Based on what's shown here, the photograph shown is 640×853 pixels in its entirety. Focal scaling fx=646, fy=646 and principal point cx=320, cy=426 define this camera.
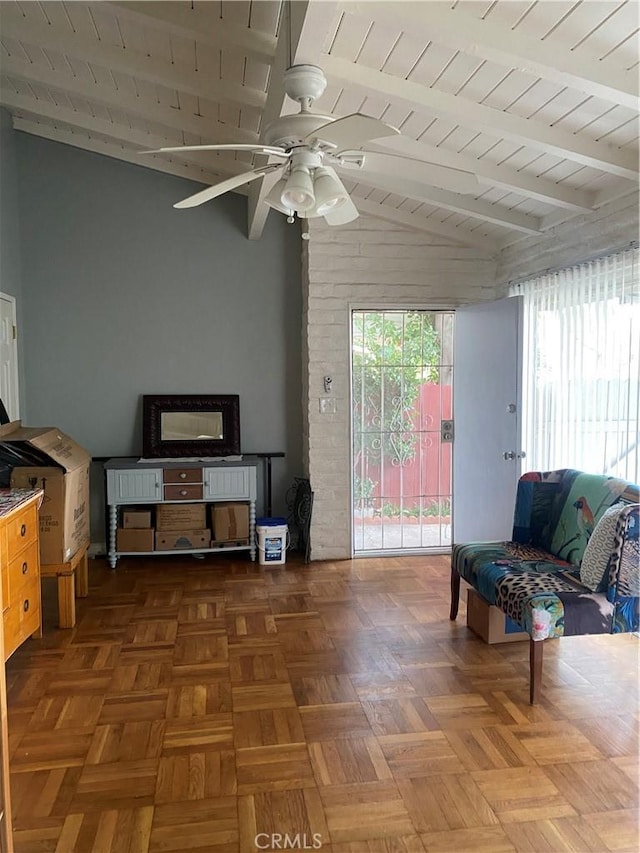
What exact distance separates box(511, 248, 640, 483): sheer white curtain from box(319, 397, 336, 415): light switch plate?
1405 mm

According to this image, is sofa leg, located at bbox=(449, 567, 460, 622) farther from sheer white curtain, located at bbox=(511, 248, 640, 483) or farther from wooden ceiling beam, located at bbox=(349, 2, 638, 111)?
wooden ceiling beam, located at bbox=(349, 2, 638, 111)

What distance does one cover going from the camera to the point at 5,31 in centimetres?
343

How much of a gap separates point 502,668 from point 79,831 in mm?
1967

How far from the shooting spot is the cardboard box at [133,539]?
4801 millimetres

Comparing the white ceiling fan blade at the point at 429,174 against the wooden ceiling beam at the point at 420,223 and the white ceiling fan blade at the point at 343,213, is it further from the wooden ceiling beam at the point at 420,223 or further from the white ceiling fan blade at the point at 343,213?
the wooden ceiling beam at the point at 420,223

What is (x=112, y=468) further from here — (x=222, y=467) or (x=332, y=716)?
(x=332, y=716)

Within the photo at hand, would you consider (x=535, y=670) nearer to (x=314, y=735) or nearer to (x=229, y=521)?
(x=314, y=735)

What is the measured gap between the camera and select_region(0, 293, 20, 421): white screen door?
4480 millimetres

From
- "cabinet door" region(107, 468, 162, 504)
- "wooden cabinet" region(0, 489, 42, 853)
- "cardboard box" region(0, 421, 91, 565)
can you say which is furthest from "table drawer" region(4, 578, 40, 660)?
"cabinet door" region(107, 468, 162, 504)

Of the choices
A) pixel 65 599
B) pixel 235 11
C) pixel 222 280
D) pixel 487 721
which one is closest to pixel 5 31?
pixel 235 11

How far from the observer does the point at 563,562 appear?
3.38 meters

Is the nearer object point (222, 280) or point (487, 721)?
point (487, 721)

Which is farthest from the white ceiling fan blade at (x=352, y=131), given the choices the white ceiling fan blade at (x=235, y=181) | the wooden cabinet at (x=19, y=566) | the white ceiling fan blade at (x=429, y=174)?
the wooden cabinet at (x=19, y=566)

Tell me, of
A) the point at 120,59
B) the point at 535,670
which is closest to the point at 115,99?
the point at 120,59
